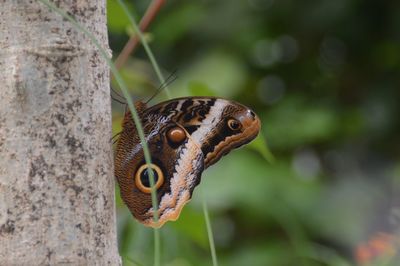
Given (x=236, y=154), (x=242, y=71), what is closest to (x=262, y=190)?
(x=236, y=154)

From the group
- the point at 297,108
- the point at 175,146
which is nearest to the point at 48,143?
the point at 175,146

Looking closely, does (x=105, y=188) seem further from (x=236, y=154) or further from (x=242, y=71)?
(x=242, y=71)

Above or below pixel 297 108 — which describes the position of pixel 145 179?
below

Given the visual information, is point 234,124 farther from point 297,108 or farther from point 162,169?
point 297,108

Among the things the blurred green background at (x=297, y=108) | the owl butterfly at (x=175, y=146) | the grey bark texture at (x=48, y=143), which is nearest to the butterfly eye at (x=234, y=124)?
the owl butterfly at (x=175, y=146)

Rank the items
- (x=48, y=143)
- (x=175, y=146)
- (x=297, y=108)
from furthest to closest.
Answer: (x=297, y=108) → (x=175, y=146) → (x=48, y=143)

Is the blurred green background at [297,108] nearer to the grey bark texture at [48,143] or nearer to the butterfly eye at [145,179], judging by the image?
the butterfly eye at [145,179]
